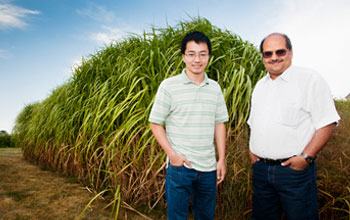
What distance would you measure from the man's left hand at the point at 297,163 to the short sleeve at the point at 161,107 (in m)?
0.79

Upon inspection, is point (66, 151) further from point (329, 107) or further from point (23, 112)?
point (23, 112)

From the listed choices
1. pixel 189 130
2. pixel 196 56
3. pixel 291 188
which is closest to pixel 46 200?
pixel 189 130

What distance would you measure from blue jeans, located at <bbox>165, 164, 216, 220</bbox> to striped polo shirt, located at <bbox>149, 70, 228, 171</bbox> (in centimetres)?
7

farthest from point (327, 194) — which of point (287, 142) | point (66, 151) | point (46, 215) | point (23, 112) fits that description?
point (23, 112)

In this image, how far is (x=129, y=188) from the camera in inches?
98.2

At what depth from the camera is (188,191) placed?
1.53 meters

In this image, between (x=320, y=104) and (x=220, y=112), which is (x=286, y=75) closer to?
(x=320, y=104)

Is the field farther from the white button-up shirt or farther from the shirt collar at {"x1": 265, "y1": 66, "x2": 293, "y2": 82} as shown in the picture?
the shirt collar at {"x1": 265, "y1": 66, "x2": 293, "y2": 82}

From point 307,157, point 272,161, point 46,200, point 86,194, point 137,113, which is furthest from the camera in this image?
point 86,194

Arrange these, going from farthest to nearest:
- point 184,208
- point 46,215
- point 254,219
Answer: point 46,215, point 254,219, point 184,208

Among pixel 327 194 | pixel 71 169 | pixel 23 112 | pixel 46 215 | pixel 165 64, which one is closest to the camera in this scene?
pixel 327 194

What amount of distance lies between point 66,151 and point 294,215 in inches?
130

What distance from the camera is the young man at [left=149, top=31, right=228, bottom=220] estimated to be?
148cm

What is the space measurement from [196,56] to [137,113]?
1.16 metres
